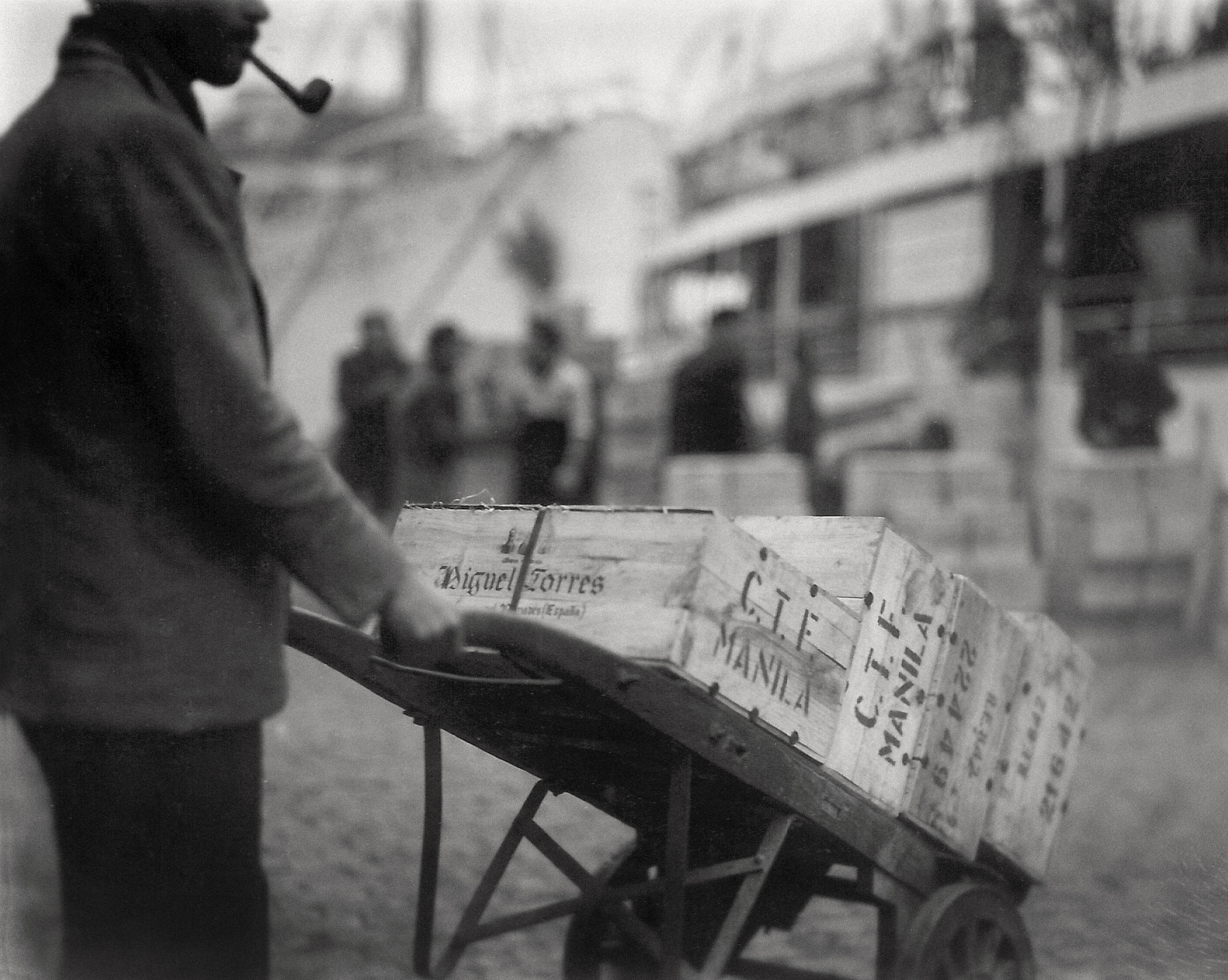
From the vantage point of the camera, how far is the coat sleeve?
6.99 feet

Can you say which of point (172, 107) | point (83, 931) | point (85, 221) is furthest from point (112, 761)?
point (172, 107)

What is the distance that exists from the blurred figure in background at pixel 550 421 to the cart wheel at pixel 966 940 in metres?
6.47

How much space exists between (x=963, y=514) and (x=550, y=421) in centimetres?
250

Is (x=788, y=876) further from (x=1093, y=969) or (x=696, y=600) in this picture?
(x=1093, y=969)

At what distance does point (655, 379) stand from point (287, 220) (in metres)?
13.1

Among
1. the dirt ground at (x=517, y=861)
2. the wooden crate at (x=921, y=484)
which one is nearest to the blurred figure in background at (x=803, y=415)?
the wooden crate at (x=921, y=484)

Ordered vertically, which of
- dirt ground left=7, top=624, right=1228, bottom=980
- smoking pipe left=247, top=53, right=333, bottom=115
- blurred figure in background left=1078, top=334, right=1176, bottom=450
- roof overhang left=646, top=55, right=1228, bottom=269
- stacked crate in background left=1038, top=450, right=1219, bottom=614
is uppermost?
roof overhang left=646, top=55, right=1228, bottom=269

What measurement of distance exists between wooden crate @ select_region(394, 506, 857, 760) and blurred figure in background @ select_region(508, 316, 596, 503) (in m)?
6.66

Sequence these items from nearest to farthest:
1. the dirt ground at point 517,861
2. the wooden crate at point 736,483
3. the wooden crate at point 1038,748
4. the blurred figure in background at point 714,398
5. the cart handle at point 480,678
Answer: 1. the cart handle at point 480,678
2. the wooden crate at point 1038,748
3. the dirt ground at point 517,861
4. the blurred figure in background at point 714,398
5. the wooden crate at point 736,483

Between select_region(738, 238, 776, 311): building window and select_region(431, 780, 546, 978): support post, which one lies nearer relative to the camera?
select_region(431, 780, 546, 978): support post

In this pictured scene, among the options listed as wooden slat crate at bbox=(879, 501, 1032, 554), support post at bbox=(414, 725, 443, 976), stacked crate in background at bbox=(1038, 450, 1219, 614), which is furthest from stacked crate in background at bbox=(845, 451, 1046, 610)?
support post at bbox=(414, 725, 443, 976)

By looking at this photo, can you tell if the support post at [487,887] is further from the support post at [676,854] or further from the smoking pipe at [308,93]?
the smoking pipe at [308,93]

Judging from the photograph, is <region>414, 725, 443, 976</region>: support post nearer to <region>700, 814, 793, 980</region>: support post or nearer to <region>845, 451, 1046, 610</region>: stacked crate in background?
<region>700, 814, 793, 980</region>: support post

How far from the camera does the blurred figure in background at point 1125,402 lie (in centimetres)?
1209
